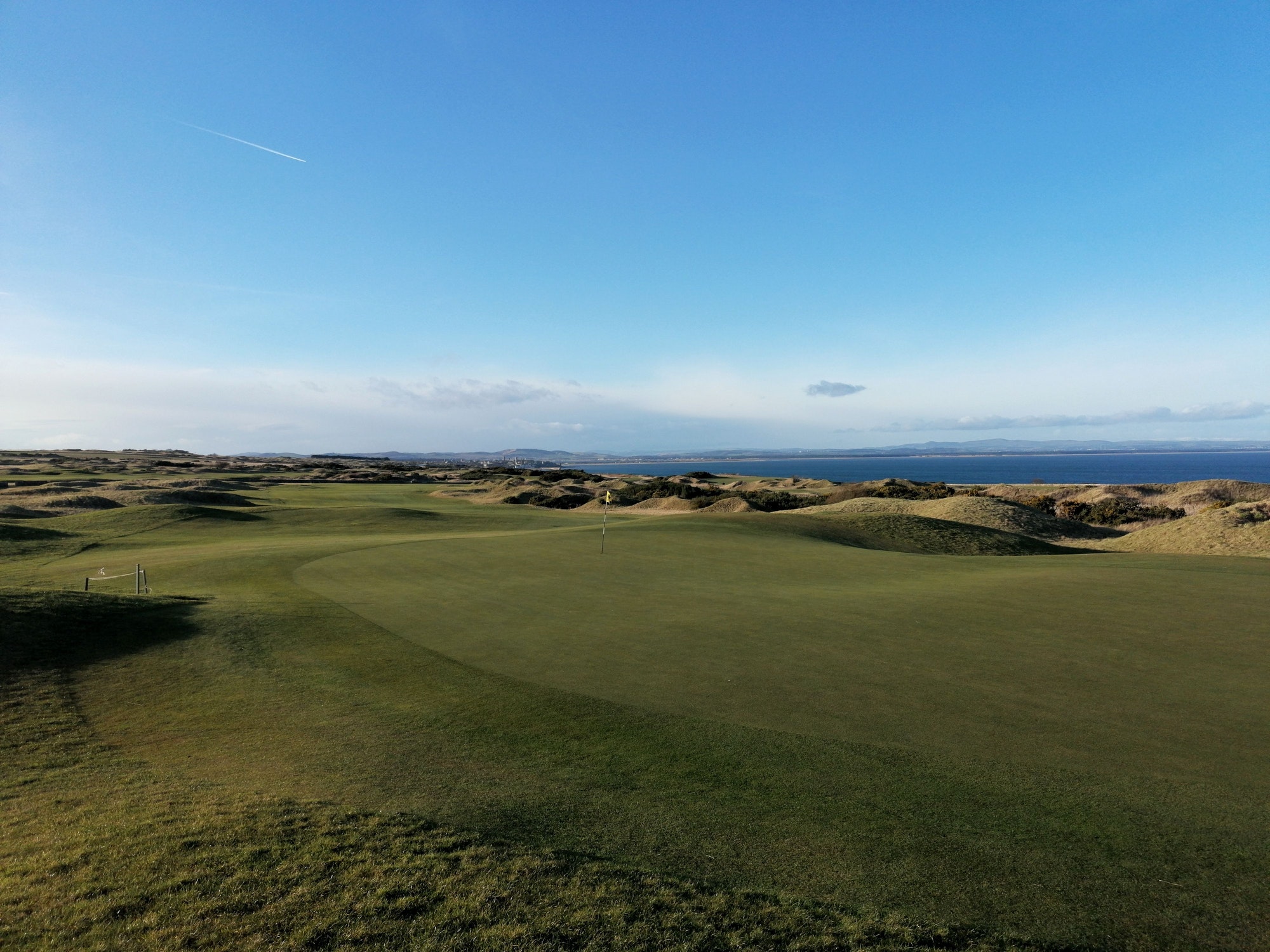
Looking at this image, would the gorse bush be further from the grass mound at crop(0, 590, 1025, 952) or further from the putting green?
the grass mound at crop(0, 590, 1025, 952)

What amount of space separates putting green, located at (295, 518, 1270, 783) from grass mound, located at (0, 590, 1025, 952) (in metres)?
3.55

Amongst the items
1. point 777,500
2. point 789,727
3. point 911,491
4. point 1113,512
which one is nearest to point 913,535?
point 777,500

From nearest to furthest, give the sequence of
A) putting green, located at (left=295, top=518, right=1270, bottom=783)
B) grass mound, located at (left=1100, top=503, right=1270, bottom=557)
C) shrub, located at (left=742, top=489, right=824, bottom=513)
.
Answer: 1. putting green, located at (left=295, top=518, right=1270, bottom=783)
2. grass mound, located at (left=1100, top=503, right=1270, bottom=557)
3. shrub, located at (left=742, top=489, right=824, bottom=513)

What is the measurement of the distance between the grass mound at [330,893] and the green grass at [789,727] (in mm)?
173

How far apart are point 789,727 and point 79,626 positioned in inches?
508

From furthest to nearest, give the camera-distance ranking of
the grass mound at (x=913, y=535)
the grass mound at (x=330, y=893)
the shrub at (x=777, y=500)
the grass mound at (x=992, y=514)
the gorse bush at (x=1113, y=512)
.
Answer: the shrub at (x=777, y=500) < the gorse bush at (x=1113, y=512) < the grass mound at (x=992, y=514) < the grass mound at (x=913, y=535) < the grass mound at (x=330, y=893)

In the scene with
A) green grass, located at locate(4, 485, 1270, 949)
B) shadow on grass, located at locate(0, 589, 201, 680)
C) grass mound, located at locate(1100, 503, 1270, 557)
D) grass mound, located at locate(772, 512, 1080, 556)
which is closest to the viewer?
green grass, located at locate(4, 485, 1270, 949)

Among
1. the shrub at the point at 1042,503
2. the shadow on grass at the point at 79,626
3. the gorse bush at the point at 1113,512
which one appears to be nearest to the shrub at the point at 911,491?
the shrub at the point at 1042,503

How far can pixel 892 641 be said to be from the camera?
11750 millimetres

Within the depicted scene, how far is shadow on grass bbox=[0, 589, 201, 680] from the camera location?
37.4 ft

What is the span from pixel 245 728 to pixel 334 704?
42.2 inches

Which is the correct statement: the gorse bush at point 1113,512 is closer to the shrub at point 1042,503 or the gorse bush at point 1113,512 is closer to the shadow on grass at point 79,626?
the shrub at point 1042,503

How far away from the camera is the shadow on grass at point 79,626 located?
449 inches

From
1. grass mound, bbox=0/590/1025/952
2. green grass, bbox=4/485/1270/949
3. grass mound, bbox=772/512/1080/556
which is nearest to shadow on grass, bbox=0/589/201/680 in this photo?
green grass, bbox=4/485/1270/949
